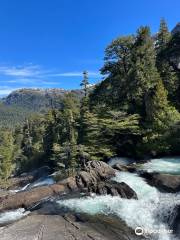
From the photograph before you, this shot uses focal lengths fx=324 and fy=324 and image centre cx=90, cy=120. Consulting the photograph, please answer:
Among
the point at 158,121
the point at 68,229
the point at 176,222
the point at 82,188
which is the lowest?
the point at 176,222

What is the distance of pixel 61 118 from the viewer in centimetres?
8819

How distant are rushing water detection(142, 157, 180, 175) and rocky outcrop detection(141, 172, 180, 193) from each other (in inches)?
128

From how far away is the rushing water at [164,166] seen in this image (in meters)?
38.7

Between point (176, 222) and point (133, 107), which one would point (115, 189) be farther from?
point (133, 107)

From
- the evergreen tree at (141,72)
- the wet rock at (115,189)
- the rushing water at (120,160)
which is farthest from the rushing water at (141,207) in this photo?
the evergreen tree at (141,72)

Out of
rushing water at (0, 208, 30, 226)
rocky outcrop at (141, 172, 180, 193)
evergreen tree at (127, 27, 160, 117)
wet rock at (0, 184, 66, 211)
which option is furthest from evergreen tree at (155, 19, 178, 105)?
rushing water at (0, 208, 30, 226)

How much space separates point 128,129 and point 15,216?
28.1 m

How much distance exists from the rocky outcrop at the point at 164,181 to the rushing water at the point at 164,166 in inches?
128

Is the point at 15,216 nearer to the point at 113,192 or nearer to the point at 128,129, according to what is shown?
the point at 113,192

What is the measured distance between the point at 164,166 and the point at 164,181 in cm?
850

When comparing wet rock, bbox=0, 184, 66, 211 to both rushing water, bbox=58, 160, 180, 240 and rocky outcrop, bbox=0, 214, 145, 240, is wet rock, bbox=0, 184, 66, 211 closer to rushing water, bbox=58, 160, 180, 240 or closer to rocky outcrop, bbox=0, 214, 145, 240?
rushing water, bbox=58, 160, 180, 240

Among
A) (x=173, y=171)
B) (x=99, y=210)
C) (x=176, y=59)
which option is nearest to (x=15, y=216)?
(x=99, y=210)

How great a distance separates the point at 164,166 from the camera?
4144 centimetres

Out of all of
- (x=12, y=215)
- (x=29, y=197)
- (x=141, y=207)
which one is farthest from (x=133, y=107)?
(x=12, y=215)
